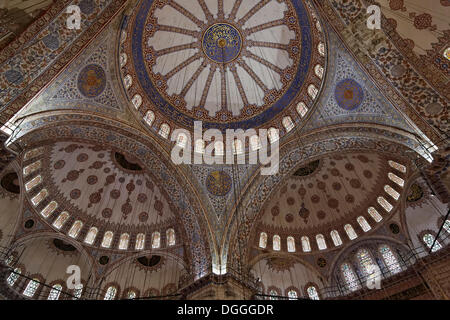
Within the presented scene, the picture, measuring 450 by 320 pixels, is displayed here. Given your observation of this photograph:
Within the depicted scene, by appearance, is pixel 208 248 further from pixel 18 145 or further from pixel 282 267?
pixel 18 145

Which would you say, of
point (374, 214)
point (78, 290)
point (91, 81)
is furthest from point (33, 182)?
point (374, 214)

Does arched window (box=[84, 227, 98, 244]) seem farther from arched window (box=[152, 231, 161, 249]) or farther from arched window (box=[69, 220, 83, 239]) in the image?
arched window (box=[152, 231, 161, 249])

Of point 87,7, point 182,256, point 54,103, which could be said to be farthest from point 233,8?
point 182,256

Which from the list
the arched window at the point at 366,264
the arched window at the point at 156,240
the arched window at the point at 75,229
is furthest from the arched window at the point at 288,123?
the arched window at the point at 75,229

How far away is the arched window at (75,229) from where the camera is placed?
12.4 meters

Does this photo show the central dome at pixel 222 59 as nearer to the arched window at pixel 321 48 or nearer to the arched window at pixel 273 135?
the arched window at pixel 321 48

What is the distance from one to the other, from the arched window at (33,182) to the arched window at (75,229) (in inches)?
94.2

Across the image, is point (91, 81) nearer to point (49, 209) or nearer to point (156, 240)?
point (49, 209)

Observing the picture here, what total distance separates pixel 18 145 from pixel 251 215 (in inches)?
328

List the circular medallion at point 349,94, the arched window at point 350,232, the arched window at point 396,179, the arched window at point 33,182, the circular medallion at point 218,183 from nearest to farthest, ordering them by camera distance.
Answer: the circular medallion at point 349,94 < the arched window at point 33,182 < the circular medallion at point 218,183 < the arched window at point 396,179 < the arched window at point 350,232

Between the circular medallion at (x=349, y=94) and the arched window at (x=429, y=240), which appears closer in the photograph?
the circular medallion at (x=349, y=94)

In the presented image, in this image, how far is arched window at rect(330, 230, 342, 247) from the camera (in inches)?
538

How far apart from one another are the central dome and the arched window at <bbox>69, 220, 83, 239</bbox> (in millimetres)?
6075

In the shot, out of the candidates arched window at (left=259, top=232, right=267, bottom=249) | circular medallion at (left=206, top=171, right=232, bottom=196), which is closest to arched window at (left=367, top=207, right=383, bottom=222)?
arched window at (left=259, top=232, right=267, bottom=249)
